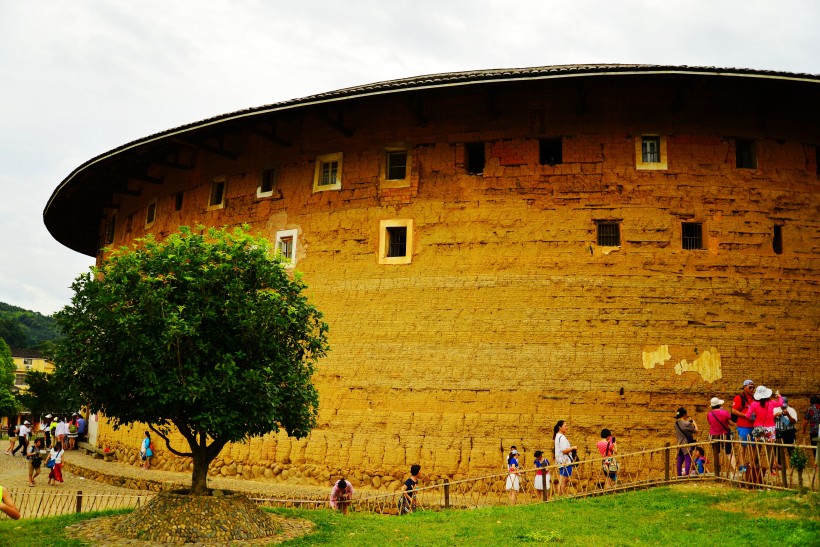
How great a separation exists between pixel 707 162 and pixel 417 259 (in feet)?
21.7

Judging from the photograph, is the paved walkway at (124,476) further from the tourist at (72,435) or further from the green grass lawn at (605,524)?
the green grass lawn at (605,524)

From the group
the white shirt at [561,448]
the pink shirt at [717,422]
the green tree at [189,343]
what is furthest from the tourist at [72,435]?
the pink shirt at [717,422]

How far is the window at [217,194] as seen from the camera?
19.0 meters

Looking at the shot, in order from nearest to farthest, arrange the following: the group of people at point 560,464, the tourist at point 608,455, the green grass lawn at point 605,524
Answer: the green grass lawn at point 605,524, the group of people at point 560,464, the tourist at point 608,455

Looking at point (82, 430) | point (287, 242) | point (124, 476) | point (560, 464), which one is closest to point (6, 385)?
point (82, 430)

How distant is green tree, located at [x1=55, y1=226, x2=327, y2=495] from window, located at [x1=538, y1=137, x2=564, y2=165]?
7.97 metres

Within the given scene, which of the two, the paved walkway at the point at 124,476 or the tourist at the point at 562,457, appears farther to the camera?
the paved walkway at the point at 124,476

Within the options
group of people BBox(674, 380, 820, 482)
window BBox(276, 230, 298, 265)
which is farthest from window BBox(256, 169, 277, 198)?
group of people BBox(674, 380, 820, 482)

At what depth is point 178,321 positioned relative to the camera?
8.96 metres

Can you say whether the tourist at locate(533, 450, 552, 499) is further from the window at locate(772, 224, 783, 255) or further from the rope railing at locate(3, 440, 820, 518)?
the window at locate(772, 224, 783, 255)

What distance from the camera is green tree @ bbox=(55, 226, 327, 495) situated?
29.9 ft

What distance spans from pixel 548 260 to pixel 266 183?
24.9 ft

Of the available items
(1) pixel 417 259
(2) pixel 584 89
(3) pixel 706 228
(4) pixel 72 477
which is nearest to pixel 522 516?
(1) pixel 417 259

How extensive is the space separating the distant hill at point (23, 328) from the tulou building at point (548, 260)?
78.3 meters
